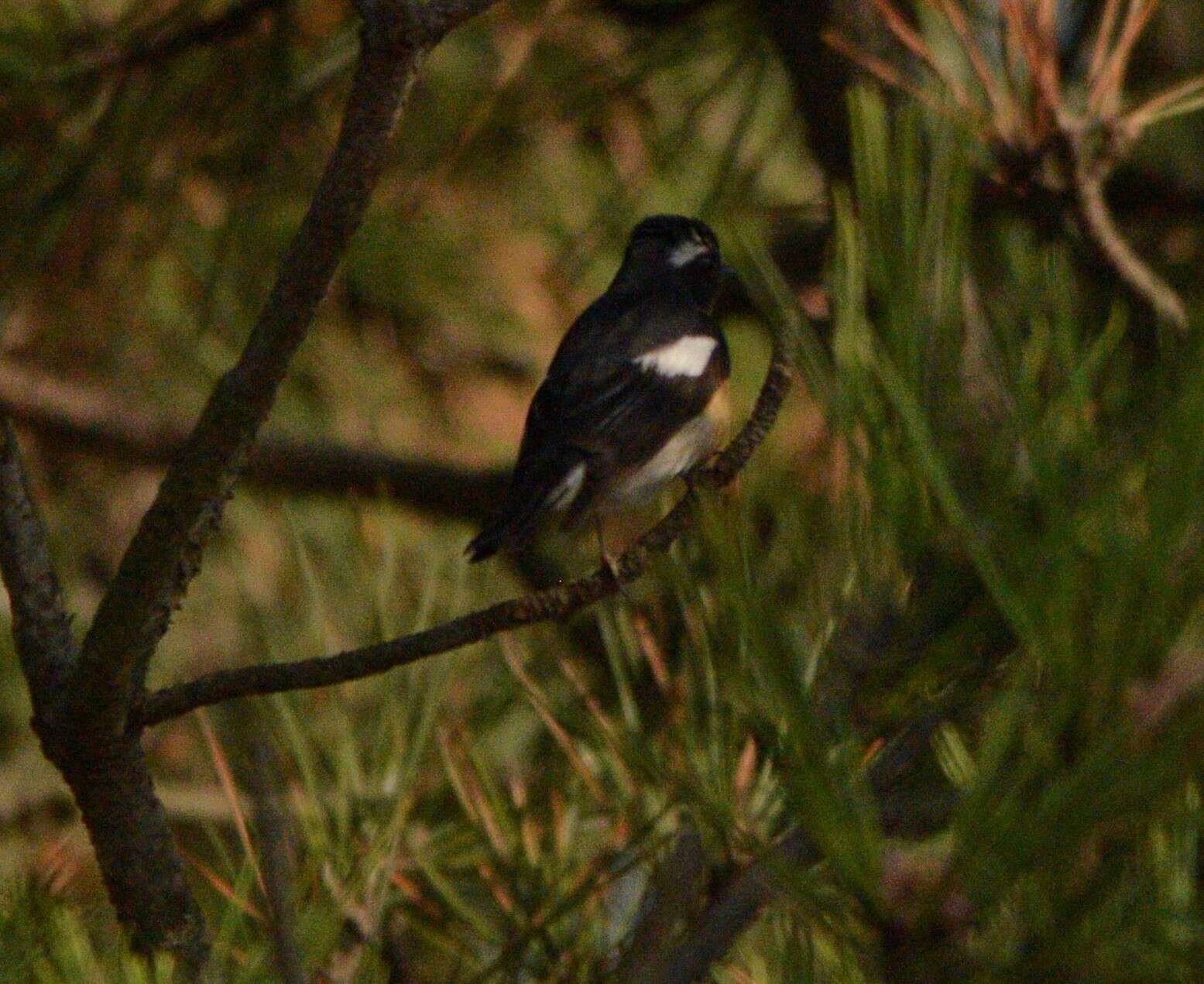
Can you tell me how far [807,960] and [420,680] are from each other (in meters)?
0.68

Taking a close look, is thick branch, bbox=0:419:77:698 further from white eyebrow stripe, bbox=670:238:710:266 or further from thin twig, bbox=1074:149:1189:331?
white eyebrow stripe, bbox=670:238:710:266

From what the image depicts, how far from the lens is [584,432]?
199cm

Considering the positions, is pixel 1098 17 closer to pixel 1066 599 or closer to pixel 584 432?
pixel 584 432

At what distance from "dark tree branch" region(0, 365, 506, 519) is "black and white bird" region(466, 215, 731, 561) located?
9.4 inches

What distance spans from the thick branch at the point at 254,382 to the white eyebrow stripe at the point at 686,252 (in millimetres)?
1225

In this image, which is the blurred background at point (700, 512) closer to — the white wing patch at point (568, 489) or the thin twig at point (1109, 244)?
the thin twig at point (1109, 244)

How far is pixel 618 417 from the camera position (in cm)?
201

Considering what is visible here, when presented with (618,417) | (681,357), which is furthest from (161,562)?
(681,357)

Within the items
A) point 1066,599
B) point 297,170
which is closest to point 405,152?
point 297,170

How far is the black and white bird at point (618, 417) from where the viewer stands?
1.93 metres

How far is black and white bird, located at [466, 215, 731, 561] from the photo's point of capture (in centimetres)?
193

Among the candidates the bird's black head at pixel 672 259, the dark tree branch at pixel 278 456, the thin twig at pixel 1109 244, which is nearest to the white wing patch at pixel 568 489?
the dark tree branch at pixel 278 456

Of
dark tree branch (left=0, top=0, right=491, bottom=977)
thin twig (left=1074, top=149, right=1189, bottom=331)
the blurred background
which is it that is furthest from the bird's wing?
dark tree branch (left=0, top=0, right=491, bottom=977)

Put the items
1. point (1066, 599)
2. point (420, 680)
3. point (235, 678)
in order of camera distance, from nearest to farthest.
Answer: point (1066, 599)
point (235, 678)
point (420, 680)
